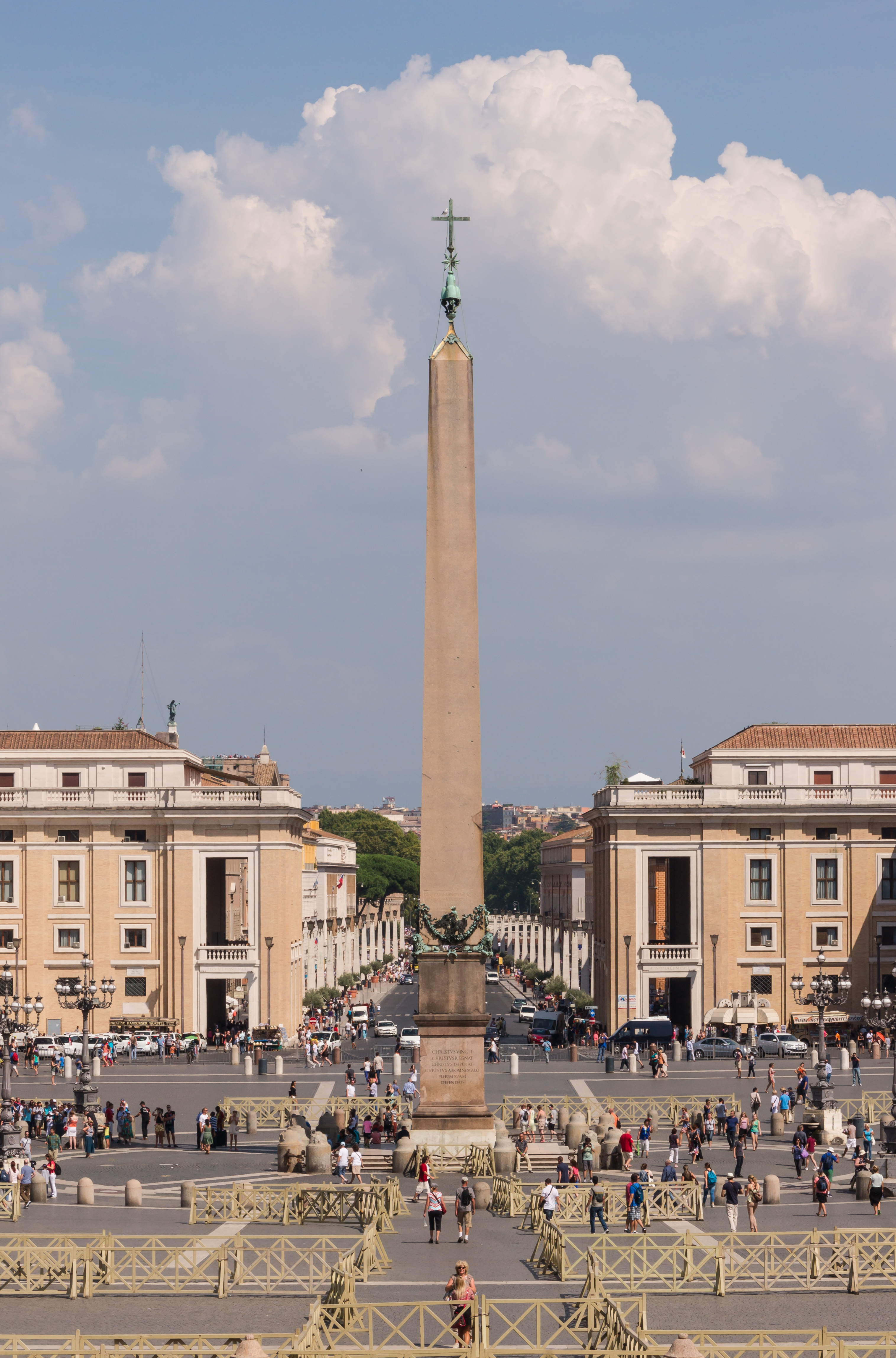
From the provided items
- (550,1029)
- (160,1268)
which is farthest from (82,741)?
(160,1268)

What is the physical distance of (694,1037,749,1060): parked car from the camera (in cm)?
6738

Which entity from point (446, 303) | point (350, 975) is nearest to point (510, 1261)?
point (446, 303)

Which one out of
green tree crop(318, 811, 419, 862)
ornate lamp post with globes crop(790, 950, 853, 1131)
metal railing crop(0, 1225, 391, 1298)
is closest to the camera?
metal railing crop(0, 1225, 391, 1298)

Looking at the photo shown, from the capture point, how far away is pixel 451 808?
3644 cm

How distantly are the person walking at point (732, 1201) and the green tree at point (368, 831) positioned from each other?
132803 millimetres

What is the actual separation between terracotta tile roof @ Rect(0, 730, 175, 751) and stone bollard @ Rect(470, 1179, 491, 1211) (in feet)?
157

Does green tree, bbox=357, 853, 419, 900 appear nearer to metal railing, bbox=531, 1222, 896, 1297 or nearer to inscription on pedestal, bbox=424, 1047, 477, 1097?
inscription on pedestal, bbox=424, 1047, 477, 1097

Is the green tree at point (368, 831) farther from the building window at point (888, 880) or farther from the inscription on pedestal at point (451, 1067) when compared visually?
the inscription on pedestal at point (451, 1067)

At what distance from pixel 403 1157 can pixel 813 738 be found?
48501mm


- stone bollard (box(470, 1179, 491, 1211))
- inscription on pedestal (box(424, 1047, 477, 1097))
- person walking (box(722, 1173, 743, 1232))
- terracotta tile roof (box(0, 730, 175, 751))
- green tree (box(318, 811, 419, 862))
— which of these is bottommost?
stone bollard (box(470, 1179, 491, 1211))

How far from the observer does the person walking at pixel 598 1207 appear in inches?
1160

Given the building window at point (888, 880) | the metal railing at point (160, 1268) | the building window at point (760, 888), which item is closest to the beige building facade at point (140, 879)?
the building window at point (760, 888)

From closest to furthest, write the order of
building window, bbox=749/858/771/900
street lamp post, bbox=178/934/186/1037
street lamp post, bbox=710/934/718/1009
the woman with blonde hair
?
the woman with blonde hair < street lamp post, bbox=178/934/186/1037 < street lamp post, bbox=710/934/718/1009 < building window, bbox=749/858/771/900

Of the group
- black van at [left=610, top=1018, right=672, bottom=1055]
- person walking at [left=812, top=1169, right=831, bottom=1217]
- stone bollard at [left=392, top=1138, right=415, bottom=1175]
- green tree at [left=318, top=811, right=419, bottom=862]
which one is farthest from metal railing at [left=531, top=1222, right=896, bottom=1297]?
green tree at [left=318, top=811, right=419, bottom=862]
